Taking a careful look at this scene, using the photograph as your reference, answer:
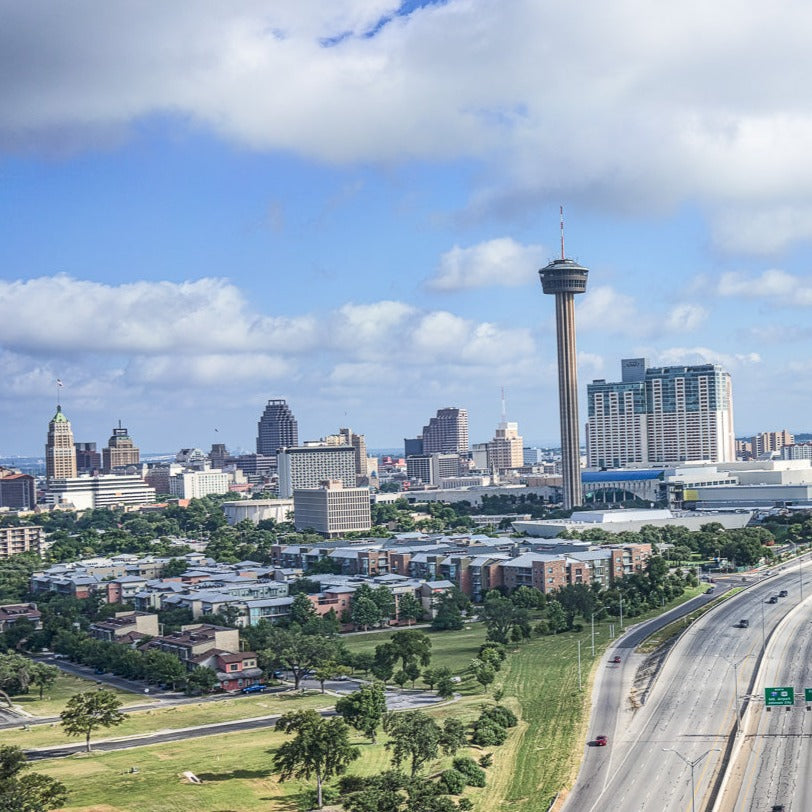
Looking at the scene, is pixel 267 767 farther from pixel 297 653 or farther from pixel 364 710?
pixel 297 653

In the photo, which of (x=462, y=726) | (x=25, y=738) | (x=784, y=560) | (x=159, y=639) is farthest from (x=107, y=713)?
(x=784, y=560)

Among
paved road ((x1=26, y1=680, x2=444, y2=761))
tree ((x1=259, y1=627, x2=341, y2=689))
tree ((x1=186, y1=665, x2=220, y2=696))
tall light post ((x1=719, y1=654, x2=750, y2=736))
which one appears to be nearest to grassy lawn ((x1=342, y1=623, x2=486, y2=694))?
paved road ((x1=26, y1=680, x2=444, y2=761))

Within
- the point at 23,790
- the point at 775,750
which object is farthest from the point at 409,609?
the point at 23,790

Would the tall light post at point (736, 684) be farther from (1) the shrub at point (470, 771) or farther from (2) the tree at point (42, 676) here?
(2) the tree at point (42, 676)

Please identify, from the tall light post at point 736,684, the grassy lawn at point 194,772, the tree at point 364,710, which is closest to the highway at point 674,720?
the tall light post at point 736,684

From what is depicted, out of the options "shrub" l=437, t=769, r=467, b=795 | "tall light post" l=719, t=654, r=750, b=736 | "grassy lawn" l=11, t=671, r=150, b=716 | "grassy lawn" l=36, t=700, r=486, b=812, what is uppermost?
"tall light post" l=719, t=654, r=750, b=736

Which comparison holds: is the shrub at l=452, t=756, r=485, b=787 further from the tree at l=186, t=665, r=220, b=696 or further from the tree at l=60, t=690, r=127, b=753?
the tree at l=186, t=665, r=220, b=696
